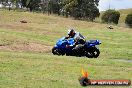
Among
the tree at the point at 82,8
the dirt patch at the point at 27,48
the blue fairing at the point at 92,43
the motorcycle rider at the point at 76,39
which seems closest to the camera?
the blue fairing at the point at 92,43

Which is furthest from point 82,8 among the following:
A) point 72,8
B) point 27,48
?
point 27,48

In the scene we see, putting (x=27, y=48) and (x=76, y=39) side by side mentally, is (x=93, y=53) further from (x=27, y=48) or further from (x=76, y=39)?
(x=27, y=48)

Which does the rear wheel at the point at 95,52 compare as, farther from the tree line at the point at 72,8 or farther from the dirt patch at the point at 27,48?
the tree line at the point at 72,8

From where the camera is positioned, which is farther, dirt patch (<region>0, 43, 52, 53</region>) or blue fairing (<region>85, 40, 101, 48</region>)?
dirt patch (<region>0, 43, 52, 53</region>)

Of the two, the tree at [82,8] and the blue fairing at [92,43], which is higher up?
the blue fairing at [92,43]

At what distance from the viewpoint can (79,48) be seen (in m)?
25.7

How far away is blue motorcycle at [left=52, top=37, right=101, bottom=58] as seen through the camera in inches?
1008

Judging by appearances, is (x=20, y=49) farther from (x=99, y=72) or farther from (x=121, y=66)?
(x=99, y=72)

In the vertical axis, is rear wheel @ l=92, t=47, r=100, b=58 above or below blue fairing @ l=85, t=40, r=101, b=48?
below

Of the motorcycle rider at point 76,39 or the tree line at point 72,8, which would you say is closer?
the motorcycle rider at point 76,39

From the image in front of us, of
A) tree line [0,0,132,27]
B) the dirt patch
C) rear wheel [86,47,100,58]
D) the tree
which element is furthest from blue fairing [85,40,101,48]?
the tree

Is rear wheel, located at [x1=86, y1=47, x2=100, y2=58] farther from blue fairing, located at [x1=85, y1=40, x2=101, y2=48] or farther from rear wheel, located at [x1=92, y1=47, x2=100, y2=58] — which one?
blue fairing, located at [x1=85, y1=40, x2=101, y2=48]

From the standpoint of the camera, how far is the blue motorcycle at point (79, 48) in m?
25.6

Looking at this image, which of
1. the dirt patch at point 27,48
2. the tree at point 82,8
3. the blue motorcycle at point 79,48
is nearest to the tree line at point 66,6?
the tree at point 82,8
